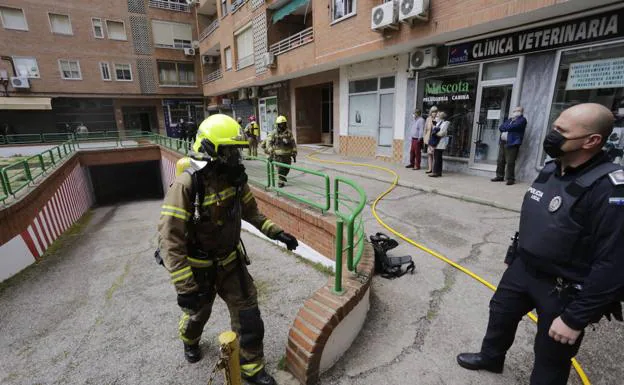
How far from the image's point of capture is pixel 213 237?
7.36 ft

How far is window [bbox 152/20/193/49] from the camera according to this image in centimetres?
2569

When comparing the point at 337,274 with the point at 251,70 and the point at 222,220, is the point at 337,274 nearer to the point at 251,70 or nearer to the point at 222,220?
the point at 222,220

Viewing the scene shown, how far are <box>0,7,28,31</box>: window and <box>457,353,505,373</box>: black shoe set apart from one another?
3101cm

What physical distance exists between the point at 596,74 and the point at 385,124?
5382 millimetres

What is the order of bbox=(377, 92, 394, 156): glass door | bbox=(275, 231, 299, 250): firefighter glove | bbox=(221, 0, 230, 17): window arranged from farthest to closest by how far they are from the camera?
bbox=(221, 0, 230, 17): window → bbox=(377, 92, 394, 156): glass door → bbox=(275, 231, 299, 250): firefighter glove

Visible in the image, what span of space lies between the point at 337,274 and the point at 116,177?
2388 centimetres

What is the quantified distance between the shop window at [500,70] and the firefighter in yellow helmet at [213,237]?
278 inches

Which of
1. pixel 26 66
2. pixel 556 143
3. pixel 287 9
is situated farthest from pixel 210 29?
pixel 556 143

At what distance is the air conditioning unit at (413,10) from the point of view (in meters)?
7.00

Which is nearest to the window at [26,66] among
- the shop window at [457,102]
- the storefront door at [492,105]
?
the shop window at [457,102]

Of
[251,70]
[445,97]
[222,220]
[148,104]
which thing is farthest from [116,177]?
[222,220]

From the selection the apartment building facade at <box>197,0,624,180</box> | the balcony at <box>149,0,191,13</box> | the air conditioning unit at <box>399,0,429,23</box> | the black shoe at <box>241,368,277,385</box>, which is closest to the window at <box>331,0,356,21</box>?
the apartment building facade at <box>197,0,624,180</box>

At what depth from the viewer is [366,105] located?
10883 mm

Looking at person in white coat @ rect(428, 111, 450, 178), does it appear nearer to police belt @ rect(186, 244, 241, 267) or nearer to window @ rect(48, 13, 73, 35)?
police belt @ rect(186, 244, 241, 267)
